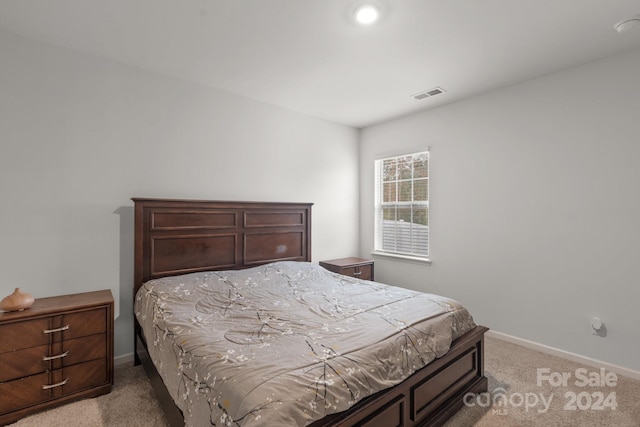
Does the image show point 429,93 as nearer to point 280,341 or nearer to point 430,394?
point 430,394

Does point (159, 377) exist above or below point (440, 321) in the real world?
below

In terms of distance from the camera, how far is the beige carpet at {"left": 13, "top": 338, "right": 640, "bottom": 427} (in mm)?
1948

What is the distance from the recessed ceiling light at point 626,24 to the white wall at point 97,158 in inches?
124

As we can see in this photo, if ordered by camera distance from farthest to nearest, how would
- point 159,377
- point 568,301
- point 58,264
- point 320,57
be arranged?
1. point 568,301
2. point 320,57
3. point 58,264
4. point 159,377

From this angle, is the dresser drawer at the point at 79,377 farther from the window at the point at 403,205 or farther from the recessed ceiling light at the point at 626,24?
the recessed ceiling light at the point at 626,24

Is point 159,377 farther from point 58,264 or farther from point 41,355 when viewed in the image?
point 58,264

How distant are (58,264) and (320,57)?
274cm

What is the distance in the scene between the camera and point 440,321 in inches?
79.6

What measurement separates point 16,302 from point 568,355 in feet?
14.3

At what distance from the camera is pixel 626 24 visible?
2.14 metres

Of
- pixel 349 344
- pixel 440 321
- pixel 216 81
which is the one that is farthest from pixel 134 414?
pixel 216 81

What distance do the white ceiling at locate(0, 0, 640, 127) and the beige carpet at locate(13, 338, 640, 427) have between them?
2.64 metres

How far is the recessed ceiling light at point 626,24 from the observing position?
2.12 m
